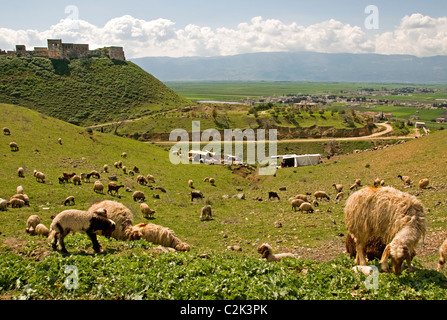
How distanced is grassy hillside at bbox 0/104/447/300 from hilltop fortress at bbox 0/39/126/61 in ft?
223

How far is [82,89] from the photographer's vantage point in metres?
90.5

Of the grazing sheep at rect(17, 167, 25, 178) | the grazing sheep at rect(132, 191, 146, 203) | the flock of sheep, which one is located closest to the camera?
the flock of sheep

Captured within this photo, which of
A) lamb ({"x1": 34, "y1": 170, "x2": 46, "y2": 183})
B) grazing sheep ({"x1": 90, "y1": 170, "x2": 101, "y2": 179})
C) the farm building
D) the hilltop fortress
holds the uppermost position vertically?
the hilltop fortress

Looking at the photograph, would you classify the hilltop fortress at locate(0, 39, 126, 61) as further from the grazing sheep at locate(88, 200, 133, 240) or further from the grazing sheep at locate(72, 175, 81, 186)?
the grazing sheep at locate(88, 200, 133, 240)

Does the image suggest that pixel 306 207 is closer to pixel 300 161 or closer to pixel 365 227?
pixel 365 227

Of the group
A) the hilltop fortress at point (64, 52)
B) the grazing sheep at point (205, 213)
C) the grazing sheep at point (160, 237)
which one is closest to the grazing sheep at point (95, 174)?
the grazing sheep at point (205, 213)

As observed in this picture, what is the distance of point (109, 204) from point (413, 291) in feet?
37.5

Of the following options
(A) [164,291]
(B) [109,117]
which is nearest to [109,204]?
(A) [164,291]

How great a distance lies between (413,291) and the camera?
7570 mm

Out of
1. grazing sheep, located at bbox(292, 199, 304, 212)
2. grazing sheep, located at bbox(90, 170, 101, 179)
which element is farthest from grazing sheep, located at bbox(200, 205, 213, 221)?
grazing sheep, located at bbox(90, 170, 101, 179)

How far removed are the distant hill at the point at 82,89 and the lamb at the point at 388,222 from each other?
7635cm

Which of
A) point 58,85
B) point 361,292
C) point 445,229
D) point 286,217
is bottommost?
point 286,217

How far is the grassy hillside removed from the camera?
7918 millimetres

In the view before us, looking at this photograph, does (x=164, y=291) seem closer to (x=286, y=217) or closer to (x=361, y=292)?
(x=361, y=292)
